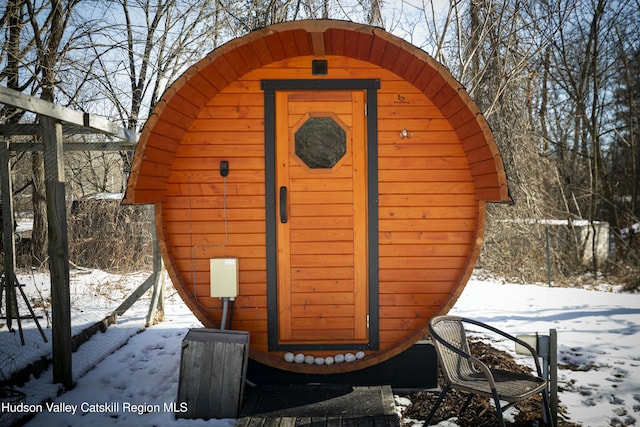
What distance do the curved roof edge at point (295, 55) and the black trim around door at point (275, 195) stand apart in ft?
0.85

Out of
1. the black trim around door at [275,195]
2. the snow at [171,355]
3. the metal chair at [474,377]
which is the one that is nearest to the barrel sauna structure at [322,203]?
the black trim around door at [275,195]

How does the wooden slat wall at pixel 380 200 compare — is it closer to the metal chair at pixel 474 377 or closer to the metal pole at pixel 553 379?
the metal chair at pixel 474 377

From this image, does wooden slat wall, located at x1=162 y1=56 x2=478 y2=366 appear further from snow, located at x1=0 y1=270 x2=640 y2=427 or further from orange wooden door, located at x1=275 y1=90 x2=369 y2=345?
snow, located at x1=0 y1=270 x2=640 y2=427

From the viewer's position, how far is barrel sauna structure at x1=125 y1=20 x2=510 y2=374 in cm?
392

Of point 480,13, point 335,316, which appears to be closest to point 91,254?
point 335,316

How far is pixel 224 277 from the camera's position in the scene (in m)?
3.85

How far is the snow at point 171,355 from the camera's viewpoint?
3.43m

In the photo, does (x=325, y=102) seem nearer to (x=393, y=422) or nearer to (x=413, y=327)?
(x=413, y=327)

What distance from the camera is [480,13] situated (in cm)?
830

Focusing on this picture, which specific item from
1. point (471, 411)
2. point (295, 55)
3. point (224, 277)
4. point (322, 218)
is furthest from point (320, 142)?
point (471, 411)

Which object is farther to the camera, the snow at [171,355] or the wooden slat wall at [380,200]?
the wooden slat wall at [380,200]

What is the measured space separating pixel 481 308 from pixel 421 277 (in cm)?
356

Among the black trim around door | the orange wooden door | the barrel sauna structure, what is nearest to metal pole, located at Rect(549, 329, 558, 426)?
the barrel sauna structure

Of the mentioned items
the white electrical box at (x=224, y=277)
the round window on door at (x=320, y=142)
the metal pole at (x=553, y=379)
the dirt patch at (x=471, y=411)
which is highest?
the round window on door at (x=320, y=142)
